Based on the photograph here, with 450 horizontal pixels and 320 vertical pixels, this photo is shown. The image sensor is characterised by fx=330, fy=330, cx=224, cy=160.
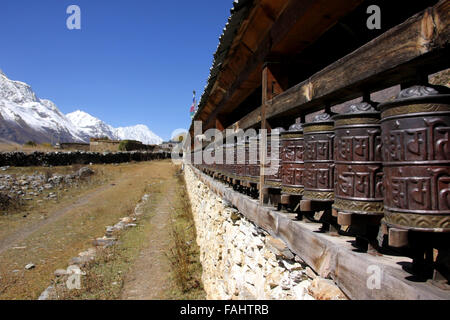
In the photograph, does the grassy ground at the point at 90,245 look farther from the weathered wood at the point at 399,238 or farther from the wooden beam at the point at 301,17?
the weathered wood at the point at 399,238

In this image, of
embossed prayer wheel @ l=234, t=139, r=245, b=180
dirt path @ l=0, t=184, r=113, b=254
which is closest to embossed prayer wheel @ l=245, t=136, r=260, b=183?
embossed prayer wheel @ l=234, t=139, r=245, b=180

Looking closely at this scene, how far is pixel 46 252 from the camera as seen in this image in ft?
28.9

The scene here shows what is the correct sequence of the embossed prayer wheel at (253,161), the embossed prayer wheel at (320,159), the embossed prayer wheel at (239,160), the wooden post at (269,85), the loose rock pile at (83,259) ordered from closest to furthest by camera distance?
the embossed prayer wheel at (320,159) < the wooden post at (269,85) < the embossed prayer wheel at (253,161) < the embossed prayer wheel at (239,160) < the loose rock pile at (83,259)

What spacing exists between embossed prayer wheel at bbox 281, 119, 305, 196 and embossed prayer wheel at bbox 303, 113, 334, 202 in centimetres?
22

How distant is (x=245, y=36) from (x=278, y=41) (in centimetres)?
89

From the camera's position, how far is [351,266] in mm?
1483

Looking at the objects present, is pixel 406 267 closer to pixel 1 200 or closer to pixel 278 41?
pixel 278 41

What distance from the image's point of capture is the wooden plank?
4.18 ft

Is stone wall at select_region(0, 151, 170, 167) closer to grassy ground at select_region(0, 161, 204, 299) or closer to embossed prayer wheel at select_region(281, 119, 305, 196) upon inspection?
grassy ground at select_region(0, 161, 204, 299)

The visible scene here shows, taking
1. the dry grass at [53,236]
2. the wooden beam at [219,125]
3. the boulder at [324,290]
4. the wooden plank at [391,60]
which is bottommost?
the dry grass at [53,236]

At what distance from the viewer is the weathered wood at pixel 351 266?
1.19m

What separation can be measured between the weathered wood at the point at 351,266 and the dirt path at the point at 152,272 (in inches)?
199

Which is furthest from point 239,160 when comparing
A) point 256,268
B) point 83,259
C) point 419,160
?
point 83,259

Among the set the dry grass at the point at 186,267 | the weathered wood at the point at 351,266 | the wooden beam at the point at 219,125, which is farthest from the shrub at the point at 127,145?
the weathered wood at the point at 351,266
